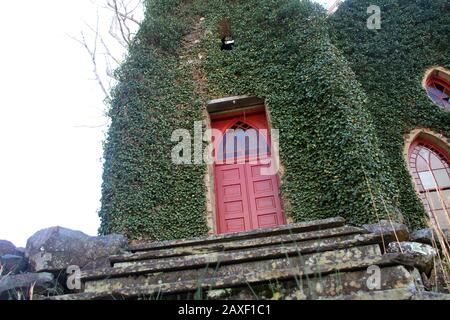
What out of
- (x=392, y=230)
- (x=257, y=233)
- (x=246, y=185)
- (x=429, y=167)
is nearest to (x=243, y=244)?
(x=257, y=233)

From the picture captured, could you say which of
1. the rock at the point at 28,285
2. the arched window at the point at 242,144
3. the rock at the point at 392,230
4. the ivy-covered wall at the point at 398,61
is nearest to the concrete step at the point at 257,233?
the rock at the point at 392,230

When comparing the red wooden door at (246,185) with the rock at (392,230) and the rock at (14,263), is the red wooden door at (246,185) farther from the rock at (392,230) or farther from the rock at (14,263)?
the rock at (14,263)

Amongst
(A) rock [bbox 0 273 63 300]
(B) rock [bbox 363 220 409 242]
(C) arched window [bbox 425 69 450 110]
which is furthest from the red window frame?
(A) rock [bbox 0 273 63 300]

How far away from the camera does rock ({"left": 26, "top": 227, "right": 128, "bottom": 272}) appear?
427cm

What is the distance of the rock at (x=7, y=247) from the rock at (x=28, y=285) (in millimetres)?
842

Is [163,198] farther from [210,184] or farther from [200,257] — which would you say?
[200,257]

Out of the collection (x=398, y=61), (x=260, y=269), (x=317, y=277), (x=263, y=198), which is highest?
(x=398, y=61)

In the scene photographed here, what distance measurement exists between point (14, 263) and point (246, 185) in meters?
4.20

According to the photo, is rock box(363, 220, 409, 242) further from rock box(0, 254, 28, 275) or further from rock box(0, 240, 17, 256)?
rock box(0, 240, 17, 256)

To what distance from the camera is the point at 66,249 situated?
4414 mm

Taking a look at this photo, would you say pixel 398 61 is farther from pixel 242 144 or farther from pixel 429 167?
pixel 242 144

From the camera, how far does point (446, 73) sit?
852 centimetres

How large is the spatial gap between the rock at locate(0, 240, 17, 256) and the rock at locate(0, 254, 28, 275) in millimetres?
121
